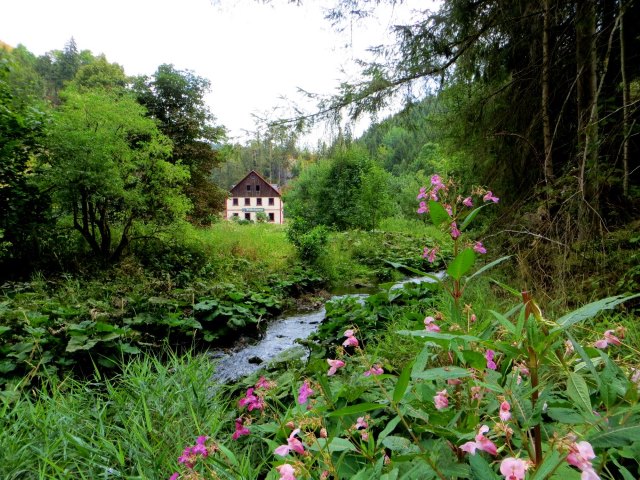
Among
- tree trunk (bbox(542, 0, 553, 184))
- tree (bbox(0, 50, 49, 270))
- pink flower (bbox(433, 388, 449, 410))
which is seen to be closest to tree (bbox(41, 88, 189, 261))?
tree (bbox(0, 50, 49, 270))

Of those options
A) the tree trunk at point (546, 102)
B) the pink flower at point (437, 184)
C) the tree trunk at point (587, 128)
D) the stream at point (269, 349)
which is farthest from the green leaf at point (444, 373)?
the tree trunk at point (546, 102)

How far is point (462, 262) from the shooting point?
0.77m

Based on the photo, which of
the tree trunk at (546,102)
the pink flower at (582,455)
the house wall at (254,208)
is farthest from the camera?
the house wall at (254,208)

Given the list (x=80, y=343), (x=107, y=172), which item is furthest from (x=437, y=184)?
(x=107, y=172)

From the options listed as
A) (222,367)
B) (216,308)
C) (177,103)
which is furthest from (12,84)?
(177,103)

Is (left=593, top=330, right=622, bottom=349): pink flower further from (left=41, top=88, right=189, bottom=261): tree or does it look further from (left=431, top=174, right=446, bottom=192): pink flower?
(left=41, top=88, right=189, bottom=261): tree

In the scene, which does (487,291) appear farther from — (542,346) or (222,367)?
(542,346)

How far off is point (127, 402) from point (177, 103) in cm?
1400

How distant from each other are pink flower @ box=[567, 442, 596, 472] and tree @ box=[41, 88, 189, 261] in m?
7.43

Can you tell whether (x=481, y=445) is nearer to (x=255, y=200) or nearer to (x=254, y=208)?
(x=254, y=208)

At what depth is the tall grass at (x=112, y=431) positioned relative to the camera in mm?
1604

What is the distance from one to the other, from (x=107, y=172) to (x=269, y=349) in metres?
4.66

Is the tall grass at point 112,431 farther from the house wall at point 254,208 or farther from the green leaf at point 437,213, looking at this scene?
the house wall at point 254,208

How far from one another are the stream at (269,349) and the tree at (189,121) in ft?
27.5
